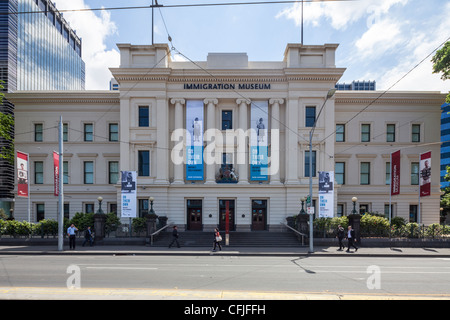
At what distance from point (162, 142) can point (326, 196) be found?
51.1ft

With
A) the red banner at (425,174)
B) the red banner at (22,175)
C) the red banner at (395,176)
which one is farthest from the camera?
the red banner at (395,176)

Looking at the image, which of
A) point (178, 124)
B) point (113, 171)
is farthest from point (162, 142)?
point (113, 171)

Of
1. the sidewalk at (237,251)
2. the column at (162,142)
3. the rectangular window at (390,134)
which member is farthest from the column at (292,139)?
the column at (162,142)

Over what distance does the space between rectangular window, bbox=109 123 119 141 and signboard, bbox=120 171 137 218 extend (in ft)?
27.6

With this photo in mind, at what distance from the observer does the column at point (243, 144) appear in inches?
1122

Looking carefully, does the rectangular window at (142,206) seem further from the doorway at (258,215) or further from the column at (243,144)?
the doorway at (258,215)

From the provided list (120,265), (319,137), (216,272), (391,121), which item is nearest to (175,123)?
(319,137)

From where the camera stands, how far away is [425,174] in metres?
24.2

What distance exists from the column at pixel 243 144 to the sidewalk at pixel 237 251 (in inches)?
348

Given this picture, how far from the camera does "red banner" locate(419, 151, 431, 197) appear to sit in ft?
78.3

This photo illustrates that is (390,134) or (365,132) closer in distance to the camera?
(390,134)

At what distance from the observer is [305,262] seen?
53.1 ft

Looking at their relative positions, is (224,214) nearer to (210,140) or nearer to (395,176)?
(210,140)

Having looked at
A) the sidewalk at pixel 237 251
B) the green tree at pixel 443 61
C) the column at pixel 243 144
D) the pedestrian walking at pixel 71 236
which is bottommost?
the sidewalk at pixel 237 251
